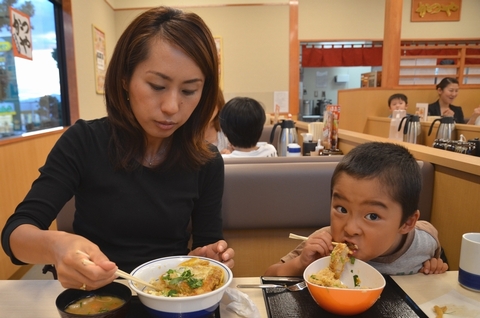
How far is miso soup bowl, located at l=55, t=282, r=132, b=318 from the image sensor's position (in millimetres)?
638

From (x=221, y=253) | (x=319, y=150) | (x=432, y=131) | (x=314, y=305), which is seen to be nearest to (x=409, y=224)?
(x=314, y=305)

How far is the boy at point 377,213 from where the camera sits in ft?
3.21

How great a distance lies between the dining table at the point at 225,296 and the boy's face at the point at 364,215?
0.11m

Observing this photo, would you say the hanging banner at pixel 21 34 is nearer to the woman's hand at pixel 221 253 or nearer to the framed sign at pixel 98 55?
the framed sign at pixel 98 55

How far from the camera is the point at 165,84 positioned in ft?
3.23

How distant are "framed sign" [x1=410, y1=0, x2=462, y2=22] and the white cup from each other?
798 cm

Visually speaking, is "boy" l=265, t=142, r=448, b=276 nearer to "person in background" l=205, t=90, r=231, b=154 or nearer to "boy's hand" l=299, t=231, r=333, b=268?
"boy's hand" l=299, t=231, r=333, b=268

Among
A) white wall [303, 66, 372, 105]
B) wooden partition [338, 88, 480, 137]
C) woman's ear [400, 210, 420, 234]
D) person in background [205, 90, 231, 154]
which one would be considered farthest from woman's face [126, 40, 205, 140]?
white wall [303, 66, 372, 105]

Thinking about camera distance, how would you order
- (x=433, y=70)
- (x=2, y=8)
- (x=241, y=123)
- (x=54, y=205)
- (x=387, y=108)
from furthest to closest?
(x=433, y=70) < (x=387, y=108) < (x=2, y=8) < (x=241, y=123) < (x=54, y=205)

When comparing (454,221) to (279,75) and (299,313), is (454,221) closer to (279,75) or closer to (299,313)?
(299,313)

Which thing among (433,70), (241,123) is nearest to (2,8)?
(241,123)

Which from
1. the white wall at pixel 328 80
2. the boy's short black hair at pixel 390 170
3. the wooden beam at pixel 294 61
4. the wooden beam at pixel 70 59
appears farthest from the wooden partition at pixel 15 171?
the white wall at pixel 328 80

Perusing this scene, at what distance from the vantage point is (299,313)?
2.56 ft

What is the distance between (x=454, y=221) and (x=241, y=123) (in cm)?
139
